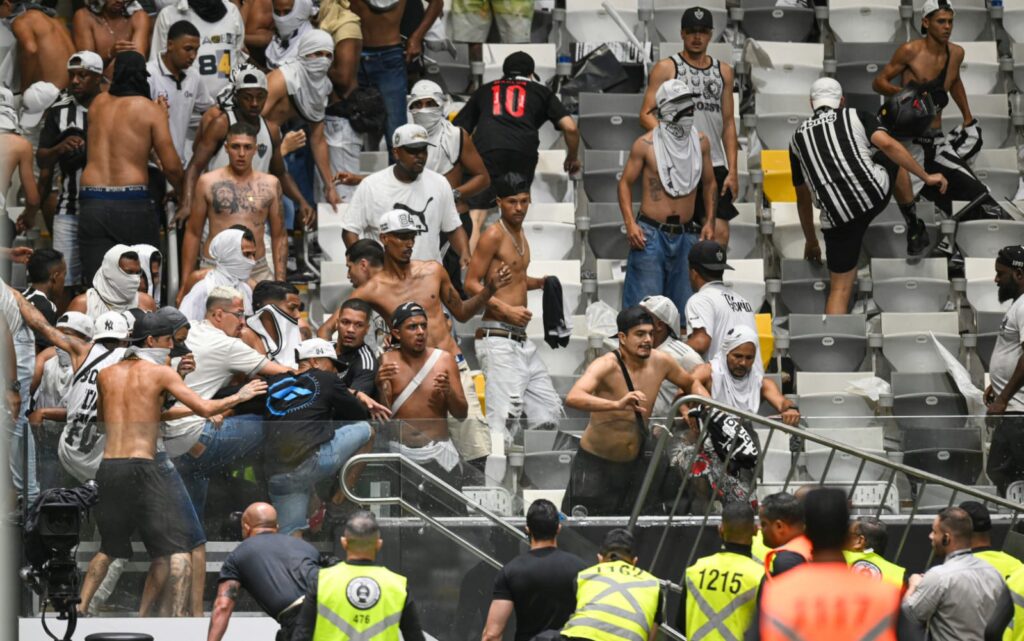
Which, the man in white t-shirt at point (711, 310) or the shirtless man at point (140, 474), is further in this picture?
the man in white t-shirt at point (711, 310)

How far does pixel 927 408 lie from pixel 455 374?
3.79 meters

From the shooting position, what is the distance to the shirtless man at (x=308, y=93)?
13172mm

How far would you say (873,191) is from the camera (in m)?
13.1

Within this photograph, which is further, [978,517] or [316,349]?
[316,349]

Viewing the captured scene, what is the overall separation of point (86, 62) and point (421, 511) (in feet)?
14.4

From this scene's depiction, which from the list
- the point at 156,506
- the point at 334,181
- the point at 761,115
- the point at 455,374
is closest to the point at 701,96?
the point at 761,115

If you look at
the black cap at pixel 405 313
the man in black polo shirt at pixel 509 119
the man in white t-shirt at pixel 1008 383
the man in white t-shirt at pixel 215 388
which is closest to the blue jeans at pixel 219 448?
the man in white t-shirt at pixel 215 388

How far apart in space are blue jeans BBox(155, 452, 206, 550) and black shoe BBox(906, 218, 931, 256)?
644cm

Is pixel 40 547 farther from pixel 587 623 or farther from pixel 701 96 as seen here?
pixel 701 96

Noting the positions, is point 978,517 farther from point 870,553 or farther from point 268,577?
point 268,577

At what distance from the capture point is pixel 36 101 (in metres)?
13.3

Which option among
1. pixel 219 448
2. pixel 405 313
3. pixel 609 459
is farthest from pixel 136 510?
pixel 609 459

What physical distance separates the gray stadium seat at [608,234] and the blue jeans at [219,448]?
4.72m

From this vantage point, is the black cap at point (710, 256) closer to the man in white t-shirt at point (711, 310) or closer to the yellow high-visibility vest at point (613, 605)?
the man in white t-shirt at point (711, 310)
